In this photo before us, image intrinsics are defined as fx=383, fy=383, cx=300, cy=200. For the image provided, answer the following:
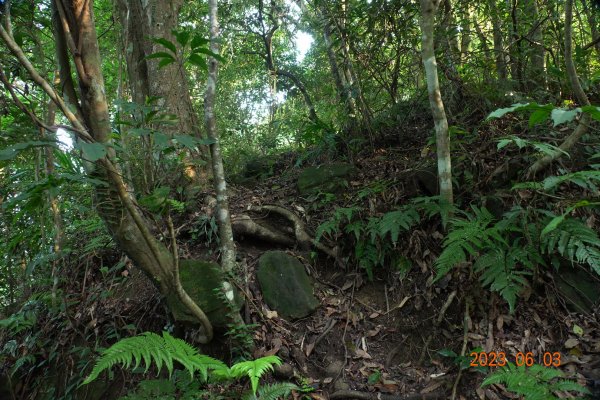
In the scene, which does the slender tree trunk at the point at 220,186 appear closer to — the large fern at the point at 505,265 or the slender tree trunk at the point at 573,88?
the large fern at the point at 505,265

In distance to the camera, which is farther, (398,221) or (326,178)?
(326,178)

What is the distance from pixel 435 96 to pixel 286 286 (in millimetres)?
2447

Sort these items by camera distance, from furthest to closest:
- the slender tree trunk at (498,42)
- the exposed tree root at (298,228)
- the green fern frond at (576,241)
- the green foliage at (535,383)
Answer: the slender tree trunk at (498,42), the exposed tree root at (298,228), the green fern frond at (576,241), the green foliage at (535,383)

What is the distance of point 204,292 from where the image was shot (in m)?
3.60

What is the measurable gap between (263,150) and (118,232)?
4805mm

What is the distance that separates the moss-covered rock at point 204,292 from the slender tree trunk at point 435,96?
238 cm

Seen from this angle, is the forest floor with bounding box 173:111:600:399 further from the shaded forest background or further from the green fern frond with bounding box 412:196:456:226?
the green fern frond with bounding box 412:196:456:226

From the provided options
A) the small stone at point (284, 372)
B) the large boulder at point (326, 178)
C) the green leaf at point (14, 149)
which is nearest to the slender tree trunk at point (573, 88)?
the large boulder at point (326, 178)

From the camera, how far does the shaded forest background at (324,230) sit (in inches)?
104

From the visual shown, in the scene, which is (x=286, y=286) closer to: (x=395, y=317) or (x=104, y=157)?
(x=395, y=317)

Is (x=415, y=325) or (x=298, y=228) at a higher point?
(x=298, y=228)

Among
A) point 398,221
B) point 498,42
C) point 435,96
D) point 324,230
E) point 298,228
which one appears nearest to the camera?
point 435,96

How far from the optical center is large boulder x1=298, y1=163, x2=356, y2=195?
16.5 ft

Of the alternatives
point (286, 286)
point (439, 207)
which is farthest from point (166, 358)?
point (439, 207)
